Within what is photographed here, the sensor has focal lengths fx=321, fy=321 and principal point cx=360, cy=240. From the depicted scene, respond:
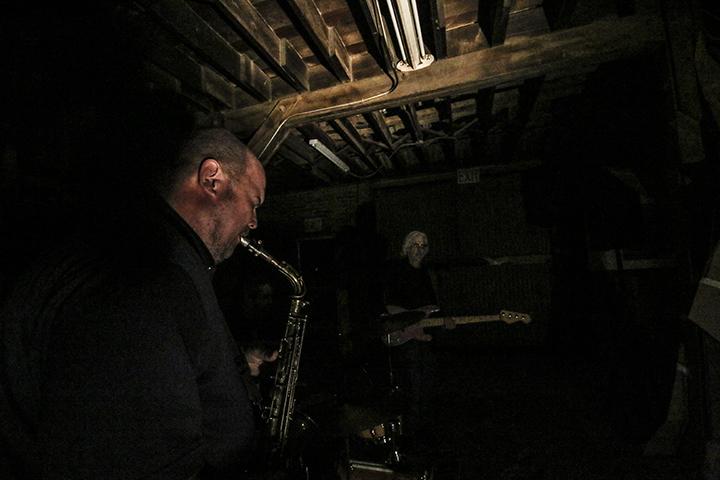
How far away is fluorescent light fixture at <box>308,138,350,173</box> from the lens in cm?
572

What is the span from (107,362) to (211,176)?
93 cm

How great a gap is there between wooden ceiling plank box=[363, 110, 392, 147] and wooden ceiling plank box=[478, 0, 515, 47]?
1752mm

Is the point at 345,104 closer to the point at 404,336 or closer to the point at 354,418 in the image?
the point at 404,336

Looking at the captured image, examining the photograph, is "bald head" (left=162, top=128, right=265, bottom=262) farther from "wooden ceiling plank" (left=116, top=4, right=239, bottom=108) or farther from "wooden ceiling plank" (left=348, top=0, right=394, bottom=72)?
"wooden ceiling plank" (left=116, top=4, right=239, bottom=108)

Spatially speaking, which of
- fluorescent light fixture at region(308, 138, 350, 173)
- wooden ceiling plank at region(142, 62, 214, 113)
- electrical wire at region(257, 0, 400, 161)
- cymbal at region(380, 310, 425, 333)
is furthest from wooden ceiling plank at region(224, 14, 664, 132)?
cymbal at region(380, 310, 425, 333)

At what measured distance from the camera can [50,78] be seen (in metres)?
3.50

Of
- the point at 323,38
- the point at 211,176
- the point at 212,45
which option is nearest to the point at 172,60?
the point at 212,45

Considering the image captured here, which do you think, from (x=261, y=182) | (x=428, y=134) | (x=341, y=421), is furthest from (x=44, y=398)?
(x=428, y=134)

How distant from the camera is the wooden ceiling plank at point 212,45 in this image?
281cm

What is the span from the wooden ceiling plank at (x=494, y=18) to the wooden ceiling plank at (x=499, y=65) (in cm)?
15

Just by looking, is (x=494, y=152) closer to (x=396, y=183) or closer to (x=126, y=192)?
(x=396, y=183)

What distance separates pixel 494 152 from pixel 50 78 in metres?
7.69

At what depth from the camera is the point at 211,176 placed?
5.16 feet

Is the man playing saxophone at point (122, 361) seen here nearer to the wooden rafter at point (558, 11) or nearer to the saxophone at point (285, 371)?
the saxophone at point (285, 371)
